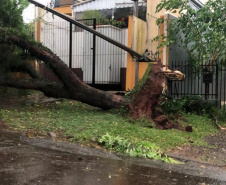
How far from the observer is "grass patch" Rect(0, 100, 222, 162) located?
6.11 meters

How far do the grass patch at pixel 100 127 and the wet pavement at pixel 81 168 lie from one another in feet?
2.02

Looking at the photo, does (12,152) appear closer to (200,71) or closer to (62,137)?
(62,137)

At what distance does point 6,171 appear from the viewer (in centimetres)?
410

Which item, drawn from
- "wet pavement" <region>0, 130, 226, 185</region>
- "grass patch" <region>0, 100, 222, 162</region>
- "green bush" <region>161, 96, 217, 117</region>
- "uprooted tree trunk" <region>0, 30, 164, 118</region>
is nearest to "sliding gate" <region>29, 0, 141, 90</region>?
"green bush" <region>161, 96, 217, 117</region>

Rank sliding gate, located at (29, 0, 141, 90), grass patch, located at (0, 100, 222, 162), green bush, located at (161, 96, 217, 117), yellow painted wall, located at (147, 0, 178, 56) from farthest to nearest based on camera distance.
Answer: yellow painted wall, located at (147, 0, 178, 56)
sliding gate, located at (29, 0, 141, 90)
green bush, located at (161, 96, 217, 117)
grass patch, located at (0, 100, 222, 162)

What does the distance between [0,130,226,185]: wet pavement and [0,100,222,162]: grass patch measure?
62cm

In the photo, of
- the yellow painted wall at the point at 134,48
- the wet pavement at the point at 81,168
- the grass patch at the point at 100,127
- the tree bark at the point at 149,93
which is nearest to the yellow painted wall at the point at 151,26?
the yellow painted wall at the point at 134,48

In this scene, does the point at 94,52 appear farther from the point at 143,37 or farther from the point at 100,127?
the point at 100,127

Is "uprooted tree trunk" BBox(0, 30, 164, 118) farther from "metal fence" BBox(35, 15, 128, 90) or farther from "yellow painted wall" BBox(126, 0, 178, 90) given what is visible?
"metal fence" BBox(35, 15, 128, 90)

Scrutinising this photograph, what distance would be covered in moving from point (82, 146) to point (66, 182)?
6.23ft

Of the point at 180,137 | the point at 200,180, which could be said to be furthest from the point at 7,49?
the point at 200,180

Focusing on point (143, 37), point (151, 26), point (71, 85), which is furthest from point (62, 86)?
point (151, 26)

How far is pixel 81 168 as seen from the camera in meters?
4.49

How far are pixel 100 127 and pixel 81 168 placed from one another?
7.90 feet
